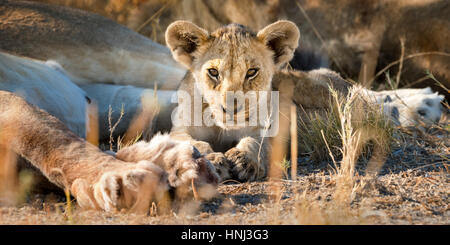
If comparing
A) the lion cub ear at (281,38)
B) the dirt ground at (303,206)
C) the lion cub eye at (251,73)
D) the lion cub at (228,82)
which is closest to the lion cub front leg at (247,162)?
the lion cub at (228,82)

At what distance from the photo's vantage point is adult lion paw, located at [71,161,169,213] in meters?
1.76

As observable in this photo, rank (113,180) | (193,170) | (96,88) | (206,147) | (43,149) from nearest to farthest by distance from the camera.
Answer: (113,180), (193,170), (43,149), (206,147), (96,88)

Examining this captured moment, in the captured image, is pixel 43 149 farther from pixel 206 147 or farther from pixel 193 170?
pixel 206 147

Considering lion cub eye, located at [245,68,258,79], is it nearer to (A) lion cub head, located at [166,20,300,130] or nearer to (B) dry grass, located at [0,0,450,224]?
(A) lion cub head, located at [166,20,300,130]

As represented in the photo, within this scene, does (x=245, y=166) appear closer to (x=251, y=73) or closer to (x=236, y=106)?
(x=236, y=106)

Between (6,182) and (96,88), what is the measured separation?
1772 mm

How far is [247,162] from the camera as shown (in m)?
2.46

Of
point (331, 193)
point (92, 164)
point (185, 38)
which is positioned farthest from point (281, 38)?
point (92, 164)

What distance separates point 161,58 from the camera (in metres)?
4.28

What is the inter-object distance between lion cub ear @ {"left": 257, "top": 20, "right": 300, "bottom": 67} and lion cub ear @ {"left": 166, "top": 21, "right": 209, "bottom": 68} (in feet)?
1.06

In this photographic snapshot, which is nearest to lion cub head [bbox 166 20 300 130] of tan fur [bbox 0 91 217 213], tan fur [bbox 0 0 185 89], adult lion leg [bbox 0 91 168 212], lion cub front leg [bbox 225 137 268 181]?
lion cub front leg [bbox 225 137 268 181]

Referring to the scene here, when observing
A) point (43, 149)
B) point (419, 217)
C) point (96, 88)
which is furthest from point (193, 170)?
point (96, 88)

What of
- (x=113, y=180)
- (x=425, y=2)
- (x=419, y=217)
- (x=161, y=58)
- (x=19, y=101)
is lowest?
(x=419, y=217)

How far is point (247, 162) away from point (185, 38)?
0.87 meters
